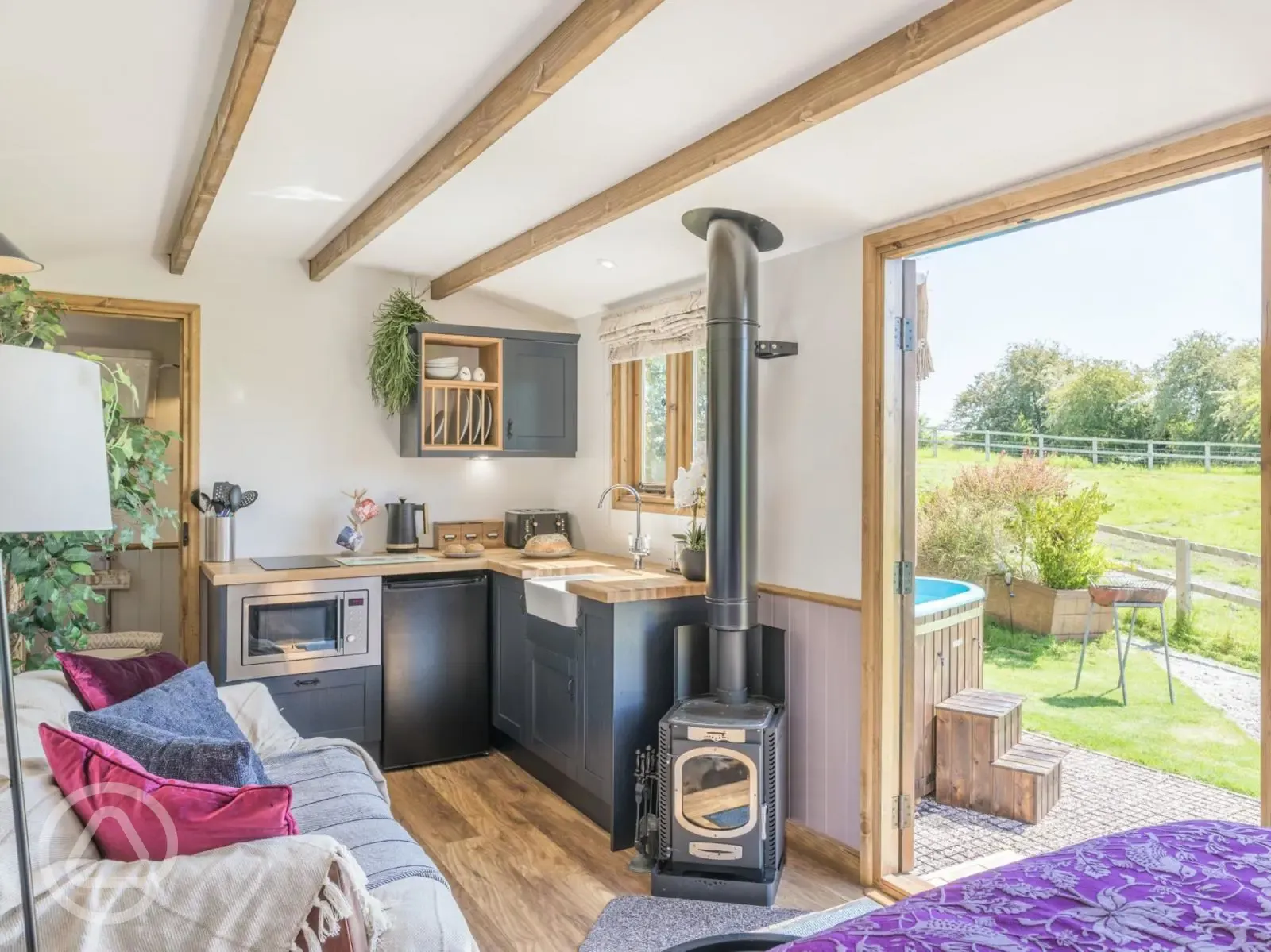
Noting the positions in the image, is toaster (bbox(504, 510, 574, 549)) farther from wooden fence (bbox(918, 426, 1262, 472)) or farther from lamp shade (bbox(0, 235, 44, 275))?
lamp shade (bbox(0, 235, 44, 275))

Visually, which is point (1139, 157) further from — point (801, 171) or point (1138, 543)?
point (1138, 543)

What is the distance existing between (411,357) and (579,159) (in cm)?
188

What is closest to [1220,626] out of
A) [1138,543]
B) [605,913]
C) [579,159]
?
[1138,543]

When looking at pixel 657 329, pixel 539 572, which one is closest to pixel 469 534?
pixel 539 572

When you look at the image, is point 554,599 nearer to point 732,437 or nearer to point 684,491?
point 684,491

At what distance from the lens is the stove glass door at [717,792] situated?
9.43 feet

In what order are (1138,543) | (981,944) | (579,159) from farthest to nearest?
(579,159) < (1138,543) < (981,944)

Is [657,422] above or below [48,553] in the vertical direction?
above

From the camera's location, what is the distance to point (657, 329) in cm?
409

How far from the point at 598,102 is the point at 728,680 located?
6.32 ft

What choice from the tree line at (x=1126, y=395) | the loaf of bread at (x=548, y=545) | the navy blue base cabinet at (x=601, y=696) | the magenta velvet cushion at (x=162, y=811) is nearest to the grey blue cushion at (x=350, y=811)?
the magenta velvet cushion at (x=162, y=811)

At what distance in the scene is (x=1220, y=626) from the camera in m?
2.37

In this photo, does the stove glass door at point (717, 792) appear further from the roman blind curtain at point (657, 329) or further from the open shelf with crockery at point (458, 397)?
the open shelf with crockery at point (458, 397)

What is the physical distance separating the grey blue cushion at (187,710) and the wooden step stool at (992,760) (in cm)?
252
